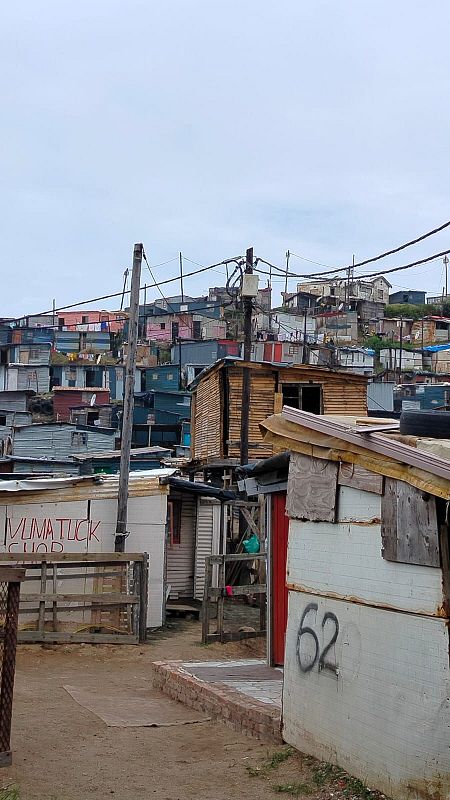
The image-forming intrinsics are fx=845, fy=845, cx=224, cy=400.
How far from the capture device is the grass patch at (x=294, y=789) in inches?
260

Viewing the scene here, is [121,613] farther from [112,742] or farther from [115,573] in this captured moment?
[112,742]

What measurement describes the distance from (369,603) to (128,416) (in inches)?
419

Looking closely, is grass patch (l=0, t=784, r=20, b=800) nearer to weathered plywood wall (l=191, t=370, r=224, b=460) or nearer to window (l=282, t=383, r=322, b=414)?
weathered plywood wall (l=191, t=370, r=224, b=460)

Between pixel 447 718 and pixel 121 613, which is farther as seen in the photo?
pixel 121 613

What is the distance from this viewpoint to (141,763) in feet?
25.5

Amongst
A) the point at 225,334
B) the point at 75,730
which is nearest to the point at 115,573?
the point at 75,730

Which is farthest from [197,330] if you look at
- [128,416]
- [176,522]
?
[128,416]

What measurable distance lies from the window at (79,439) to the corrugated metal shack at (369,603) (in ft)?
98.0

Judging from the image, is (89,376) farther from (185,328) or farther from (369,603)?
(369,603)

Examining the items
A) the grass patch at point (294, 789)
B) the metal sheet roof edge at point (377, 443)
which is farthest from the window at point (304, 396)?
the grass patch at point (294, 789)

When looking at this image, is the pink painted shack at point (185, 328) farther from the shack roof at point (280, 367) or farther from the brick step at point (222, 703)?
the brick step at point (222, 703)

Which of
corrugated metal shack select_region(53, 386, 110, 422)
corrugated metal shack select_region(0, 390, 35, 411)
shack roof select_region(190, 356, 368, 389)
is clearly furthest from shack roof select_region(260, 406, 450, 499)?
corrugated metal shack select_region(53, 386, 110, 422)

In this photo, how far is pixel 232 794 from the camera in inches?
268

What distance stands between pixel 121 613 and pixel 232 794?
820cm
